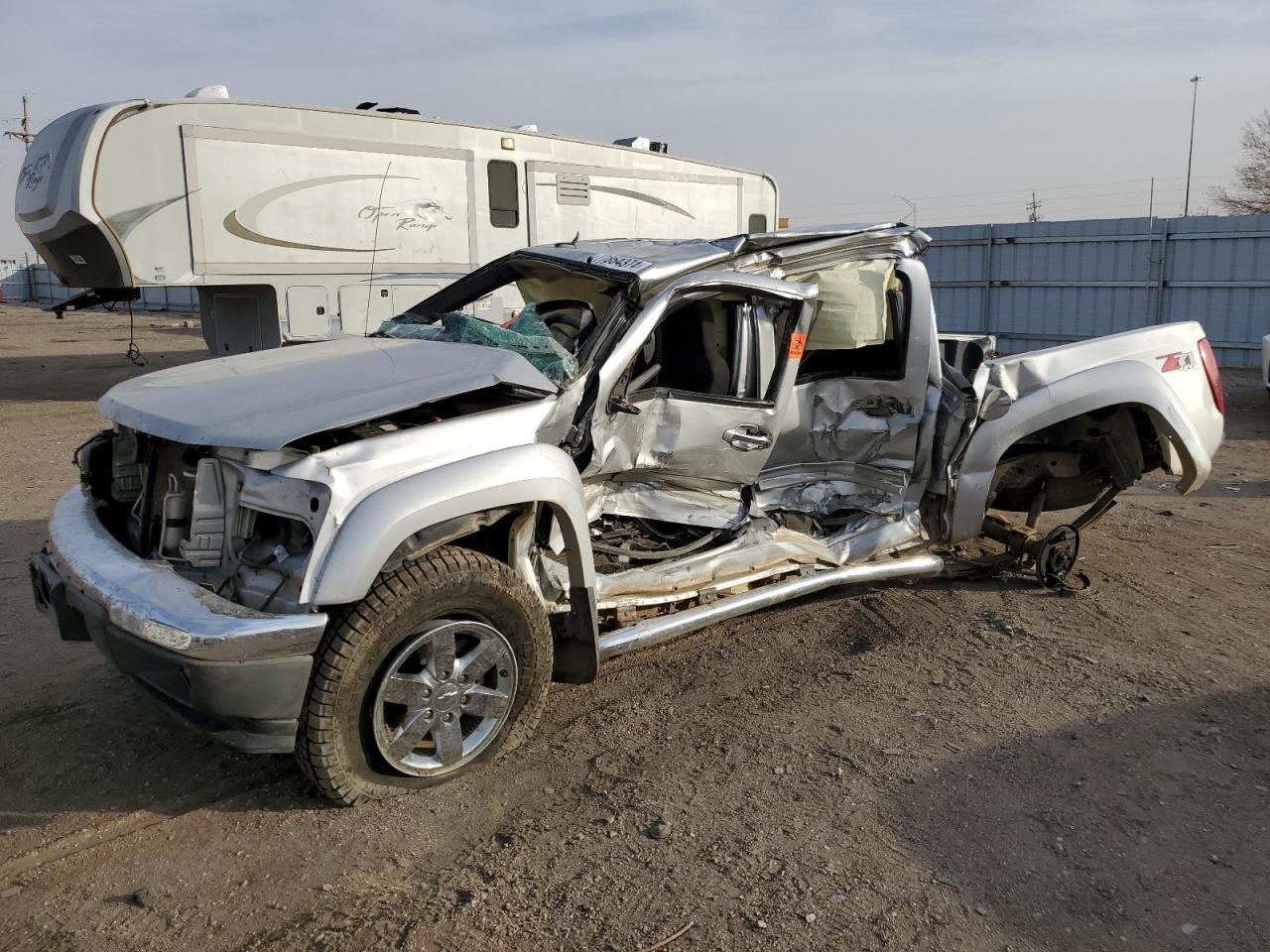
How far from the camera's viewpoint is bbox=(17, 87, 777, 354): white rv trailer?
31.5 feet

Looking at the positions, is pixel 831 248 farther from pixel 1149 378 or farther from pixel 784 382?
pixel 1149 378

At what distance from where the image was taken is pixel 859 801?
3428mm

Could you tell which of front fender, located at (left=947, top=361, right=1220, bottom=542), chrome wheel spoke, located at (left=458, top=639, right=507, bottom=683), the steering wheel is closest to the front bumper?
chrome wheel spoke, located at (left=458, top=639, right=507, bottom=683)

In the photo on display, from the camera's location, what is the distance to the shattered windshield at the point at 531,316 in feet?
13.3

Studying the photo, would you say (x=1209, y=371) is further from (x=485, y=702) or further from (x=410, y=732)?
(x=410, y=732)

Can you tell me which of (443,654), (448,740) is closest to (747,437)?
(443,654)

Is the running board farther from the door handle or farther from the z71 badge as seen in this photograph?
the z71 badge

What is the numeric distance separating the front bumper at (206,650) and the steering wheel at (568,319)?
1.76 meters

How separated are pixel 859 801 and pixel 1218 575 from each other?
3647 mm

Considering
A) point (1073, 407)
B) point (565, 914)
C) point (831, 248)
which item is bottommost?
point (565, 914)

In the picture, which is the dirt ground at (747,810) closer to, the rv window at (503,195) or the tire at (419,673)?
the tire at (419,673)

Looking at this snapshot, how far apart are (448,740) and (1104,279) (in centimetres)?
1632

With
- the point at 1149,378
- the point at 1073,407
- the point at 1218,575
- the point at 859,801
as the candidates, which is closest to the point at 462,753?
the point at 859,801

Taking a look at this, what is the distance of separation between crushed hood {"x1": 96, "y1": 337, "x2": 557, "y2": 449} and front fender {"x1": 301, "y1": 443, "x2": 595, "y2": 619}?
0.28 m
